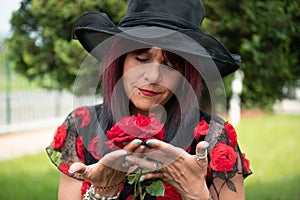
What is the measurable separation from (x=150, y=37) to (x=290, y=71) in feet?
6.36

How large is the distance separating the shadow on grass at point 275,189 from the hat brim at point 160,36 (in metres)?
3.31

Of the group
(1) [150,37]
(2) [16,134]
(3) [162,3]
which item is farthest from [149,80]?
(2) [16,134]

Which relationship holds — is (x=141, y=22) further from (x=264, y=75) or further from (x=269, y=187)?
(x=269, y=187)

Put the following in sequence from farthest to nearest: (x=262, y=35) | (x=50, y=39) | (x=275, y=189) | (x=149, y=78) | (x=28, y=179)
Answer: (x=28, y=179) → (x=275, y=189) → (x=50, y=39) → (x=262, y=35) → (x=149, y=78)

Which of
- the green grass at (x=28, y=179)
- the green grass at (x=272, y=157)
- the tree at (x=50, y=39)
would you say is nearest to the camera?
the tree at (x=50, y=39)

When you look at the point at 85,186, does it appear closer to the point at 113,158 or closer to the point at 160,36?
the point at 113,158

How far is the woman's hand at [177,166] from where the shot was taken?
169 cm

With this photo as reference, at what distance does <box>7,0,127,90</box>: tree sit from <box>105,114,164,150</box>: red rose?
6.43 feet

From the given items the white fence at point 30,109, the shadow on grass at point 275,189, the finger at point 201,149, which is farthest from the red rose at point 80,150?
the white fence at point 30,109

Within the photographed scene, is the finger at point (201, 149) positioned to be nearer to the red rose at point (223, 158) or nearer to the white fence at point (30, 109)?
the red rose at point (223, 158)

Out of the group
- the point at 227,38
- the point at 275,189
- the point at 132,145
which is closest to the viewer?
the point at 132,145

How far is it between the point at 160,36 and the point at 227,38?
1724mm

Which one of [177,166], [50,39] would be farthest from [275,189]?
[177,166]

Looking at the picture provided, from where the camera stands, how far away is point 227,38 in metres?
3.58
